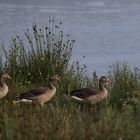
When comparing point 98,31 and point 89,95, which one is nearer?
point 89,95

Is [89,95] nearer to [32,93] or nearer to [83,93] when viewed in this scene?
[83,93]

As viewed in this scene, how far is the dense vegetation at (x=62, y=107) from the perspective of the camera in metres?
6.65

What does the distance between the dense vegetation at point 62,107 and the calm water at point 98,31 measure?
4.60 m

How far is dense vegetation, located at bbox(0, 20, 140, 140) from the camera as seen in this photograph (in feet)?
21.8

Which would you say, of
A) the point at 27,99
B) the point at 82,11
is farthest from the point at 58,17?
the point at 27,99

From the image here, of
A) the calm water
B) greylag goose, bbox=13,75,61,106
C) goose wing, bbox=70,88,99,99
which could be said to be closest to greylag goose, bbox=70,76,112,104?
goose wing, bbox=70,88,99,99

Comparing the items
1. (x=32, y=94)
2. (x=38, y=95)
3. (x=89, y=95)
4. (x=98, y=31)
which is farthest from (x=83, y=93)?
(x=98, y=31)

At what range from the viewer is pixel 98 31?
29.5 m

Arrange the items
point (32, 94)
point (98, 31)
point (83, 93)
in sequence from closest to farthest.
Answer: point (32, 94), point (83, 93), point (98, 31)

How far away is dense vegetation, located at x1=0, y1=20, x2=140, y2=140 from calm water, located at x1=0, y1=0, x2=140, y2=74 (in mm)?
4604

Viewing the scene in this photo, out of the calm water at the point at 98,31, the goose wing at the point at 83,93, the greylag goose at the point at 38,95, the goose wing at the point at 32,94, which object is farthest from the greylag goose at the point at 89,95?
the calm water at the point at 98,31

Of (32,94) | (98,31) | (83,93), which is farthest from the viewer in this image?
(98,31)

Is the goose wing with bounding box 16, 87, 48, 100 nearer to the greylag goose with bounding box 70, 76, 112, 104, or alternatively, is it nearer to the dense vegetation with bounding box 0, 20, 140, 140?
the dense vegetation with bounding box 0, 20, 140, 140

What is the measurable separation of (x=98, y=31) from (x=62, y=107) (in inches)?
775
